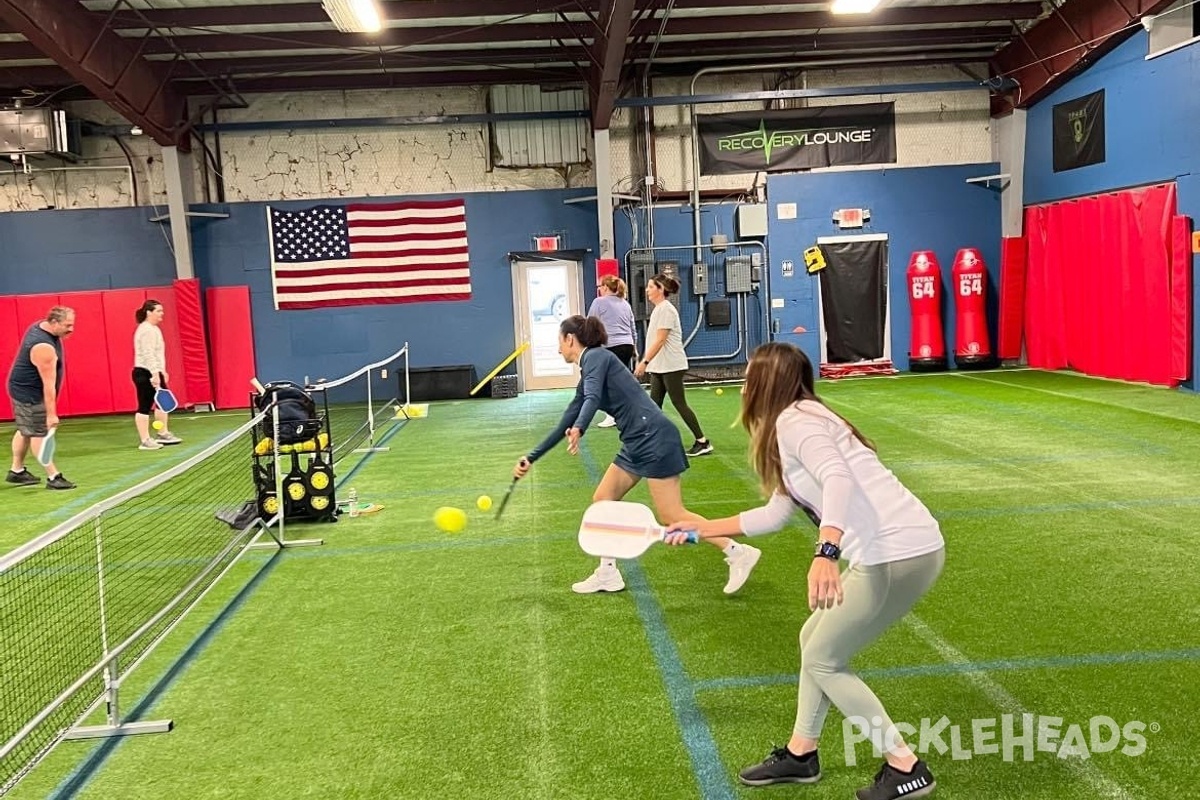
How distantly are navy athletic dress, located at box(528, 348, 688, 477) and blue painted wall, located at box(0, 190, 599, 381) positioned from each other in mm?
13226

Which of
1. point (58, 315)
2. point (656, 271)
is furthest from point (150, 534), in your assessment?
point (656, 271)

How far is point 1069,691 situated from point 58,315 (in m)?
9.74

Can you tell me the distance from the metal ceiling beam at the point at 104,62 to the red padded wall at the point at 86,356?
10.8 ft

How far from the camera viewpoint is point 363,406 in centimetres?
1766

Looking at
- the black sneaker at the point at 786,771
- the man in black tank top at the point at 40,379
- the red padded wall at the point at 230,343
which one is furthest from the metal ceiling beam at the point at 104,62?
the black sneaker at the point at 786,771

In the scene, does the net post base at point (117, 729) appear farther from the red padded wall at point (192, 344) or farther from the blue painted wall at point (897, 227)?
the blue painted wall at point (897, 227)

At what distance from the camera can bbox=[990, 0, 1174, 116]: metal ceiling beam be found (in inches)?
569

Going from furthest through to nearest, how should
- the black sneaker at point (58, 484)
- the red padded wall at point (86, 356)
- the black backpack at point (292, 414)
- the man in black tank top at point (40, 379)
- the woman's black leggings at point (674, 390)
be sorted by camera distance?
the red padded wall at point (86, 356) < the black sneaker at point (58, 484) < the man in black tank top at point (40, 379) < the woman's black leggings at point (674, 390) < the black backpack at point (292, 414)

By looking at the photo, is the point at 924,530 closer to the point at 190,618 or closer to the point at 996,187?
the point at 190,618

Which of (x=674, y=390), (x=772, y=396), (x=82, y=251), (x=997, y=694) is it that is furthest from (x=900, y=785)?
(x=82, y=251)

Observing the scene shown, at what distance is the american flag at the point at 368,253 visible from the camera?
1814cm

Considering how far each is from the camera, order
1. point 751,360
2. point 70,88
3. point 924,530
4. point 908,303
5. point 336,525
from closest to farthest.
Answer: point 924,530, point 751,360, point 336,525, point 70,88, point 908,303

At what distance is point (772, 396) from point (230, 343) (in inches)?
658

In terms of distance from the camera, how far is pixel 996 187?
1853 cm
